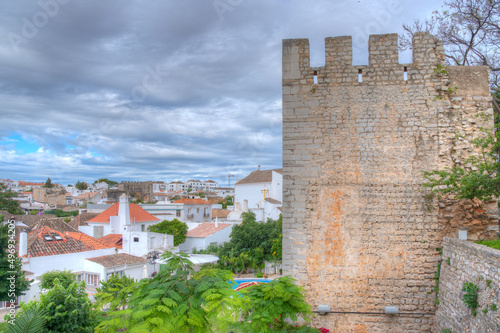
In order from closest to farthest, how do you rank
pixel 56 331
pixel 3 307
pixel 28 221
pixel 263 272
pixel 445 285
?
pixel 445 285 → pixel 56 331 → pixel 3 307 → pixel 263 272 → pixel 28 221

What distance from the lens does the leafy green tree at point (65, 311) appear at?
7.88m

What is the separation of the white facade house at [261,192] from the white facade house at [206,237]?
265 inches

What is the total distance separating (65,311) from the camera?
8.12 metres

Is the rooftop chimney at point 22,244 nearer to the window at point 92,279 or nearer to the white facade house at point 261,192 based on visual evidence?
the window at point 92,279

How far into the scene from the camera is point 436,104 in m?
7.09

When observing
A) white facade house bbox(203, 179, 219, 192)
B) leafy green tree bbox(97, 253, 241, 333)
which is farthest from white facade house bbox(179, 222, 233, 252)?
white facade house bbox(203, 179, 219, 192)

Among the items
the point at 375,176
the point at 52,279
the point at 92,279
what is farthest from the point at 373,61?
A: the point at 92,279

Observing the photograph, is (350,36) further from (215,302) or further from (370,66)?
(215,302)

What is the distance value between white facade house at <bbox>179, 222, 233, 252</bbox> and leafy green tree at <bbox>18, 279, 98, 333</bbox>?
2181 cm

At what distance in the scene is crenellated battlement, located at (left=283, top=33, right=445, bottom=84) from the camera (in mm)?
7160

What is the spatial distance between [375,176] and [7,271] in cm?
1154

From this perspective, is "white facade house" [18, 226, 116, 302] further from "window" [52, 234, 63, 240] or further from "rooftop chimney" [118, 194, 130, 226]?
"rooftop chimney" [118, 194, 130, 226]

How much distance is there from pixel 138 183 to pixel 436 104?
88.7 meters

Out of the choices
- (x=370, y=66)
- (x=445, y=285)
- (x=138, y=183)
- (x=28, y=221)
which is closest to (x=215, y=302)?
(x=445, y=285)
